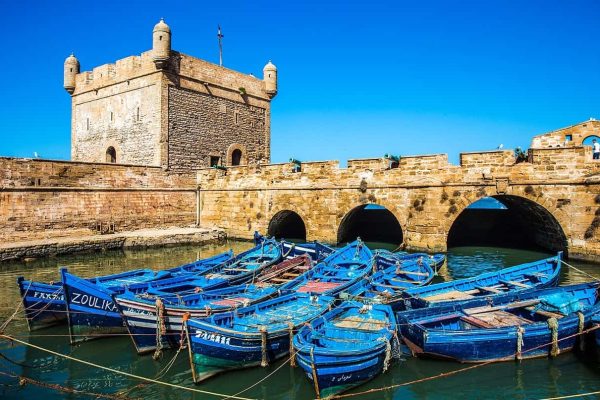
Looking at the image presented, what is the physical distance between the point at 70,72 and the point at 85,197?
477 inches

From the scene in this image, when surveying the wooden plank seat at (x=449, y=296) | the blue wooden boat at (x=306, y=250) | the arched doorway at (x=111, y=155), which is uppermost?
the arched doorway at (x=111, y=155)

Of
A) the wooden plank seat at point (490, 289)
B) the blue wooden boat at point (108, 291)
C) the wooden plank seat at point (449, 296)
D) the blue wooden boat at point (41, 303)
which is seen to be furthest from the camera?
the wooden plank seat at point (490, 289)

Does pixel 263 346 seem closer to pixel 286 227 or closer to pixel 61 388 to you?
pixel 61 388

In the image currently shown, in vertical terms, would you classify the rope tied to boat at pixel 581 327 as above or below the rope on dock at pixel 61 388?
above

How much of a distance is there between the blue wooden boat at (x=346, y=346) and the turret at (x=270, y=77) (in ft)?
73.8

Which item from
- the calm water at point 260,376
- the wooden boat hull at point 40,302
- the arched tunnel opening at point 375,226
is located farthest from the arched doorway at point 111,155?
the calm water at point 260,376

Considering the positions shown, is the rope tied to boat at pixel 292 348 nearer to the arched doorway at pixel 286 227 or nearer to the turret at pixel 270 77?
the arched doorway at pixel 286 227

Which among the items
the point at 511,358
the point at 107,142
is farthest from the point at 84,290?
the point at 107,142

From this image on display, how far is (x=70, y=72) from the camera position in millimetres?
26797

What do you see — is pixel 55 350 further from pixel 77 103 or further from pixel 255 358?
pixel 77 103

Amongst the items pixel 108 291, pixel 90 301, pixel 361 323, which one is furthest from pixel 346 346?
pixel 90 301

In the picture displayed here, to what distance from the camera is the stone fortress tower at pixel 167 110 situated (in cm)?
2233

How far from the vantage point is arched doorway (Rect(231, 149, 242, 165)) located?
1056 inches

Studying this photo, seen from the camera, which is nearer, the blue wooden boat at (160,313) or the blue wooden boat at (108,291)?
the blue wooden boat at (160,313)
